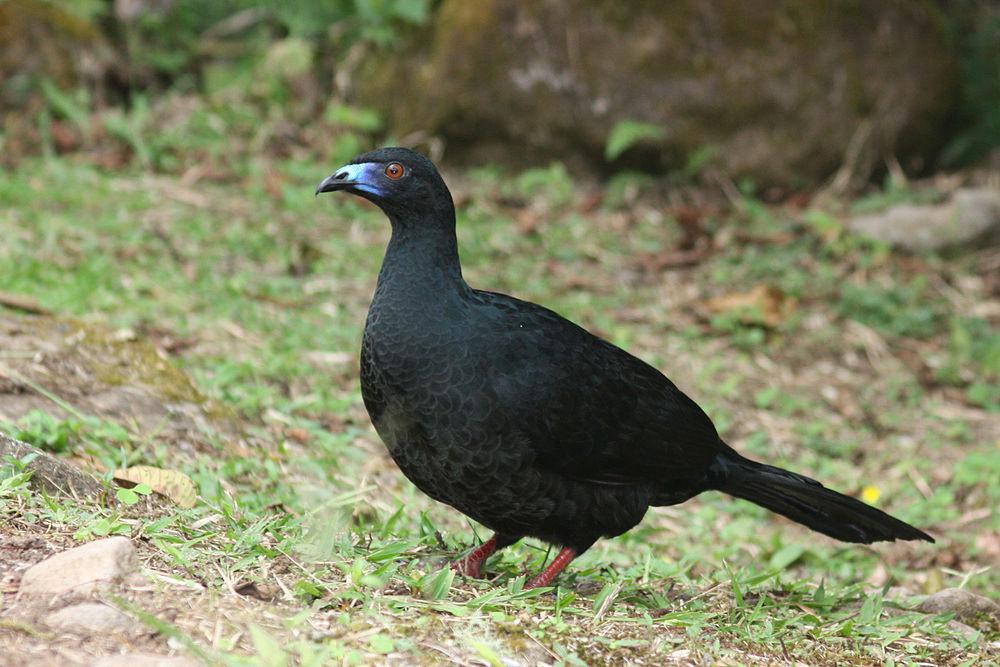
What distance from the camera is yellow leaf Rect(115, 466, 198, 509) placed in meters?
3.64

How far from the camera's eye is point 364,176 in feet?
12.5

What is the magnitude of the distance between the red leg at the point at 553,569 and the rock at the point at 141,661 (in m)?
1.41

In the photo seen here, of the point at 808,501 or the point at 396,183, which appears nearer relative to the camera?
the point at 396,183

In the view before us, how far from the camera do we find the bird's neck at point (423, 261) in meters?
3.62

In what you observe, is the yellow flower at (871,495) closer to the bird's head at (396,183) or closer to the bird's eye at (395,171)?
the bird's head at (396,183)

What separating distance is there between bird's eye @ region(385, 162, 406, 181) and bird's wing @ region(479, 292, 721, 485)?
468 millimetres

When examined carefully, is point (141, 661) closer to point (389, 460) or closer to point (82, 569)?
point (82, 569)

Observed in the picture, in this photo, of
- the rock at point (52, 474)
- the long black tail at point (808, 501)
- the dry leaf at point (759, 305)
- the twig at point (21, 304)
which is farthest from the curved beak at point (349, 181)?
the dry leaf at point (759, 305)

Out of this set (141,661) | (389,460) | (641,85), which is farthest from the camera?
(641,85)

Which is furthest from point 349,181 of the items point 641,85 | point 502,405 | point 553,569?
point 641,85

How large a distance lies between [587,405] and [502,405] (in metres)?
0.37

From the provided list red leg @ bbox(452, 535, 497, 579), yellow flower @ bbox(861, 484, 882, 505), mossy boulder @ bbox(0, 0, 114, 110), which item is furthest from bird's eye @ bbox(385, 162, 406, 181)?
mossy boulder @ bbox(0, 0, 114, 110)

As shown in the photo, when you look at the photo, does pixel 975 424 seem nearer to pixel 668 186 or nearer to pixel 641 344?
pixel 641 344

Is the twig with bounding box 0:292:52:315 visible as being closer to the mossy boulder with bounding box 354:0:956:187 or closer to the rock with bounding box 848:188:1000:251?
the mossy boulder with bounding box 354:0:956:187
